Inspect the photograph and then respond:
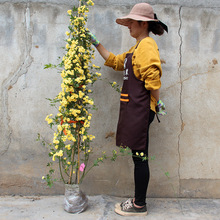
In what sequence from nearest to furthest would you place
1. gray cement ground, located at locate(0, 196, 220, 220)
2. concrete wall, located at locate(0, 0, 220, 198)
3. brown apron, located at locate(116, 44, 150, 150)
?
brown apron, located at locate(116, 44, 150, 150) < gray cement ground, located at locate(0, 196, 220, 220) < concrete wall, located at locate(0, 0, 220, 198)

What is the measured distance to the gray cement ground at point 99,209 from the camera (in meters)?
2.23

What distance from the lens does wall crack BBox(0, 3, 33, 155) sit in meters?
2.47

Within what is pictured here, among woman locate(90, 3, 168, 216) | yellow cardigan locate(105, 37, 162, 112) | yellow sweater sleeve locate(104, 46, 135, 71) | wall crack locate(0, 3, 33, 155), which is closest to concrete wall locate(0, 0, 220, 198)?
wall crack locate(0, 3, 33, 155)

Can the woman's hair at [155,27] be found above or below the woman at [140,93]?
above

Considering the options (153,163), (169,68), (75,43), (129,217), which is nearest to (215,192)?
(153,163)

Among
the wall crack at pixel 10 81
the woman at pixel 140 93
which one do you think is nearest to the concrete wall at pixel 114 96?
the wall crack at pixel 10 81

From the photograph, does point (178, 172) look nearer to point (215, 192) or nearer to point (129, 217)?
point (215, 192)

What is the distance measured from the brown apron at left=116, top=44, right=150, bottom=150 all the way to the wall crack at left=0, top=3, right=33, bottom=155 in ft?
3.23

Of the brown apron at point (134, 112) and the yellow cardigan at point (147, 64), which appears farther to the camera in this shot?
the brown apron at point (134, 112)

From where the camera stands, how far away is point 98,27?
2479mm

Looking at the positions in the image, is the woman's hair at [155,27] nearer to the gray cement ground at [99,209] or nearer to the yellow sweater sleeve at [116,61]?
the yellow sweater sleeve at [116,61]

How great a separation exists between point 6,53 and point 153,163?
5.79 feet

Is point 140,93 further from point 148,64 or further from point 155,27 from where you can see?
point 155,27

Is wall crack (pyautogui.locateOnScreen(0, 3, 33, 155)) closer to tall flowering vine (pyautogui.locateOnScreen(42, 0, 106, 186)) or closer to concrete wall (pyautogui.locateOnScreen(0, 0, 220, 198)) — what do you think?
concrete wall (pyautogui.locateOnScreen(0, 0, 220, 198))
